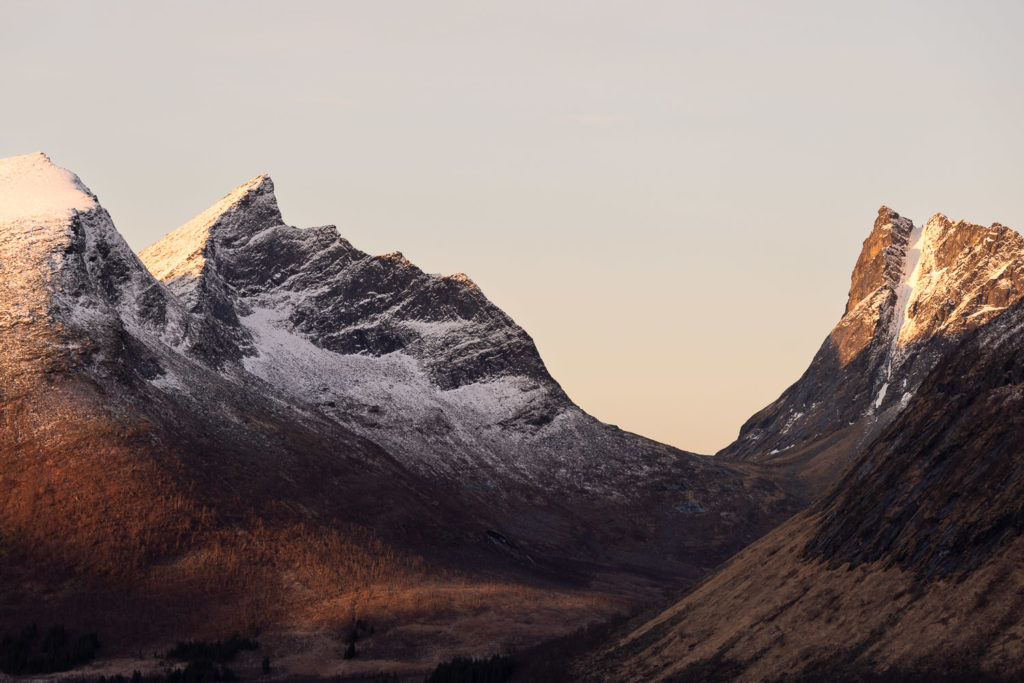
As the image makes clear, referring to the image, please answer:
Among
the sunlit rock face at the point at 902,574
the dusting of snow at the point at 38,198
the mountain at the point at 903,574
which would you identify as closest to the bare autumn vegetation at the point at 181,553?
the dusting of snow at the point at 38,198

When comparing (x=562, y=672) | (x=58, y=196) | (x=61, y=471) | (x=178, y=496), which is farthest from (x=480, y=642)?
(x=58, y=196)

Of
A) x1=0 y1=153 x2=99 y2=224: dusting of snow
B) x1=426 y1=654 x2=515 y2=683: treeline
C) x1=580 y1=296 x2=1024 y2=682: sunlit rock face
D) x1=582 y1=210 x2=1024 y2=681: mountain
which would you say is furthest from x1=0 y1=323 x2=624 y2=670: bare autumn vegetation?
x1=582 y1=210 x2=1024 y2=681: mountain

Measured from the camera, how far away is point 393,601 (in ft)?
465

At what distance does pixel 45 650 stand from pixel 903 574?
81.8 metres

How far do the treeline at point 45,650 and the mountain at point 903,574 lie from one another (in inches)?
1912

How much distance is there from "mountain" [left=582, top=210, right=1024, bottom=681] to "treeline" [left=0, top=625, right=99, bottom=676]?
48558 mm

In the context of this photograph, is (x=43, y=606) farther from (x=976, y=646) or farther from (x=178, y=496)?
(x=976, y=646)

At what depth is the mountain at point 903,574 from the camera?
68.2 meters

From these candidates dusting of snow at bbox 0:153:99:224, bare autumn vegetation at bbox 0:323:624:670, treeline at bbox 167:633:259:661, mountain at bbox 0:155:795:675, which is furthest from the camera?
dusting of snow at bbox 0:153:99:224

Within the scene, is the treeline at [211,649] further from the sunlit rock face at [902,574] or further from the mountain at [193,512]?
the sunlit rock face at [902,574]

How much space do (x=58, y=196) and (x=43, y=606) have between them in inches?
3226

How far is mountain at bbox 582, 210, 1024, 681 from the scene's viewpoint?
6819 centimetres

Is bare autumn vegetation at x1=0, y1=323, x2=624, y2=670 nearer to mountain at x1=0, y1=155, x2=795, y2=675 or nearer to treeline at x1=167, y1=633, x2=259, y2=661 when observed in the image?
mountain at x1=0, y1=155, x2=795, y2=675

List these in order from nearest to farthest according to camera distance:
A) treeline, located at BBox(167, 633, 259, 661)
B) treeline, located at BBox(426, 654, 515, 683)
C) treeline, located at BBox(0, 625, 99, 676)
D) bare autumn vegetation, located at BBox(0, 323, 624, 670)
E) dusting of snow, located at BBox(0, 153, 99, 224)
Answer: treeline, located at BBox(426, 654, 515, 683) < treeline, located at BBox(0, 625, 99, 676) < treeline, located at BBox(167, 633, 259, 661) < bare autumn vegetation, located at BBox(0, 323, 624, 670) < dusting of snow, located at BBox(0, 153, 99, 224)
